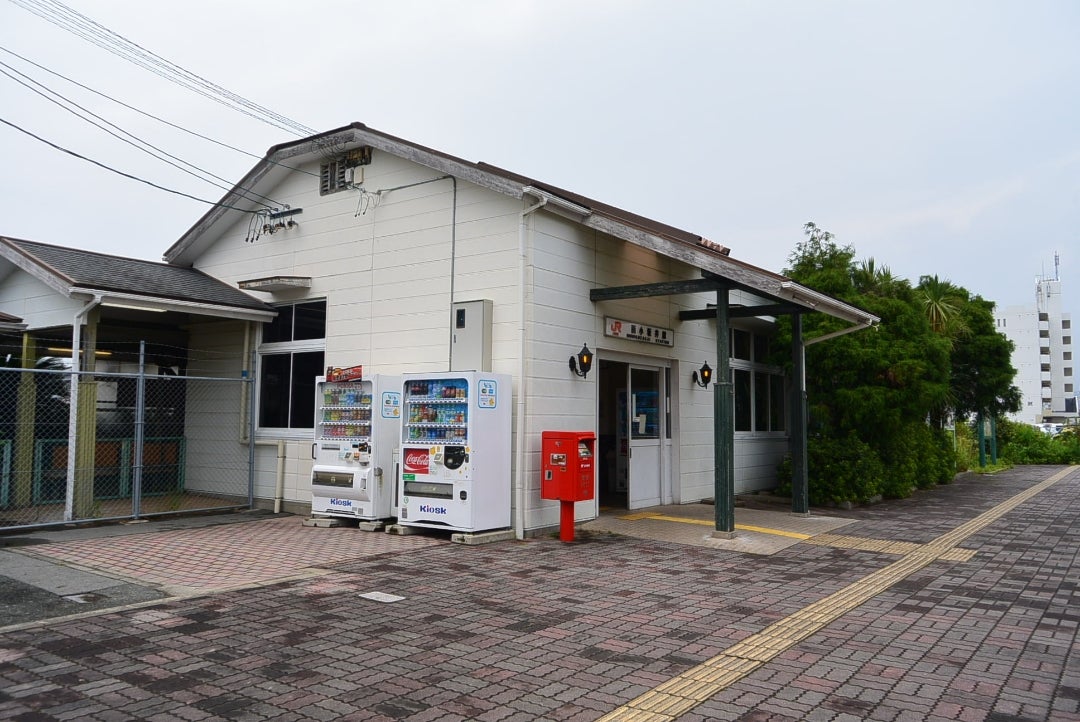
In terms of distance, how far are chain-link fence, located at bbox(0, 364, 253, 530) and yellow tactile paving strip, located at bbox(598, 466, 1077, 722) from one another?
868cm

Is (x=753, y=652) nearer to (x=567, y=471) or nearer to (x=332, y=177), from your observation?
(x=567, y=471)

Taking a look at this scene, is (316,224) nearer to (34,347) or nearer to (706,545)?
(34,347)

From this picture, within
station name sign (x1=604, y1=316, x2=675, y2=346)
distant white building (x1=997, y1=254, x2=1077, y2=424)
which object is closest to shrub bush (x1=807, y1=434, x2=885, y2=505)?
station name sign (x1=604, y1=316, x2=675, y2=346)

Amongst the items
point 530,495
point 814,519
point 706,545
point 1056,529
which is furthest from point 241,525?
point 1056,529

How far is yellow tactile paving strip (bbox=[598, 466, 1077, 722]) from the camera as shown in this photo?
4.16 m

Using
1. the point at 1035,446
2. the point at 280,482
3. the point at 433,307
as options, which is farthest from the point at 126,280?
the point at 1035,446

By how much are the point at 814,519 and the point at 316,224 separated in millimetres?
9132

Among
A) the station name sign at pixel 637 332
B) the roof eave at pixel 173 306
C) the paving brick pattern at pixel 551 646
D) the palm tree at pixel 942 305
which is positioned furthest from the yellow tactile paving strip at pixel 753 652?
the palm tree at pixel 942 305

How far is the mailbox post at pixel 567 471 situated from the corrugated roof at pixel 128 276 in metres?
5.98

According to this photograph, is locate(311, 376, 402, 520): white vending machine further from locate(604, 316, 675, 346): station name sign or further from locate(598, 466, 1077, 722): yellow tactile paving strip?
locate(598, 466, 1077, 722): yellow tactile paving strip

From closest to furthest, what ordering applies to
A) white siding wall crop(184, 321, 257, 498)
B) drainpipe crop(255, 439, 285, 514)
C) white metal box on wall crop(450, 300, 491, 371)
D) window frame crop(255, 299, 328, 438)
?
white metal box on wall crop(450, 300, 491, 371), drainpipe crop(255, 439, 285, 514), window frame crop(255, 299, 328, 438), white siding wall crop(184, 321, 257, 498)

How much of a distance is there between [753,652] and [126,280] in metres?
10.2

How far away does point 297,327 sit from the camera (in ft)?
41.0

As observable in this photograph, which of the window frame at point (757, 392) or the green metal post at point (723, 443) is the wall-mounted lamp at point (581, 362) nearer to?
the green metal post at point (723, 443)
